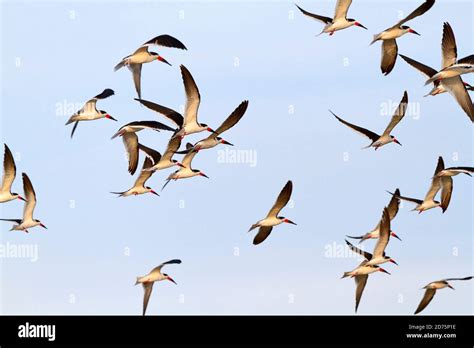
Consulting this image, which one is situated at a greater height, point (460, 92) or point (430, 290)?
point (460, 92)

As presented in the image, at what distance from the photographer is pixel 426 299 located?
22203 millimetres

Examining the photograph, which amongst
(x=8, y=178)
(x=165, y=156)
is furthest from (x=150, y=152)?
(x=8, y=178)

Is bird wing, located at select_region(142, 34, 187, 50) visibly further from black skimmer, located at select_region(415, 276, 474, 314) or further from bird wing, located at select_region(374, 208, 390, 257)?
black skimmer, located at select_region(415, 276, 474, 314)

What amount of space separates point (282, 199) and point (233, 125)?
2.01 m

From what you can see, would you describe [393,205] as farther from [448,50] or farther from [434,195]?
[448,50]

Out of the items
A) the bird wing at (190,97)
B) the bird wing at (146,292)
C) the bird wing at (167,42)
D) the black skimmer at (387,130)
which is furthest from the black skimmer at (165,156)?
the black skimmer at (387,130)

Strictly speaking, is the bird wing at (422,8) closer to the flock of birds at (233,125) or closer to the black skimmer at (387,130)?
the flock of birds at (233,125)

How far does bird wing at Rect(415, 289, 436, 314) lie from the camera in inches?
867

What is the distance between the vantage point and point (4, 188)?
2189 centimetres

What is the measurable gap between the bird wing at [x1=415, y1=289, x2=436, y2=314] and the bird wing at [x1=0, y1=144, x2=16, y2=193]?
30.8 feet

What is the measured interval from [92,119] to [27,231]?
297 centimetres

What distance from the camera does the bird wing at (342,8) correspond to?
70.9 feet
